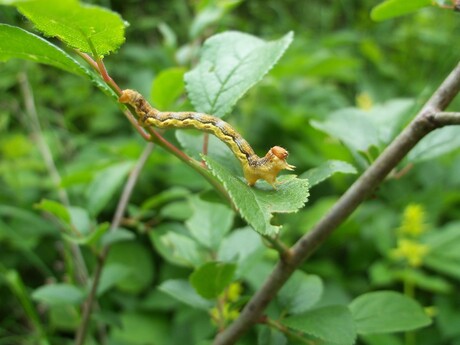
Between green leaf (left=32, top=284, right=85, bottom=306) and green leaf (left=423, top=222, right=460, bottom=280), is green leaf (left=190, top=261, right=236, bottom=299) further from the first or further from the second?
green leaf (left=423, top=222, right=460, bottom=280)

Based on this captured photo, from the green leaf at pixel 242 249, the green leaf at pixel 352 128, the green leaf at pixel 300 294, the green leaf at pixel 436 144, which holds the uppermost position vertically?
the green leaf at pixel 352 128

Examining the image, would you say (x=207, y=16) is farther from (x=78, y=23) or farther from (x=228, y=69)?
(x=78, y=23)

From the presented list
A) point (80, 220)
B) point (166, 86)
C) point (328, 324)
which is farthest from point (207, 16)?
point (328, 324)

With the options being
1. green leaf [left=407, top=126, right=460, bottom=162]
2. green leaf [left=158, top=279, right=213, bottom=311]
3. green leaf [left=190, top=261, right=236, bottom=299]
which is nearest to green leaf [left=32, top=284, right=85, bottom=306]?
green leaf [left=158, top=279, right=213, bottom=311]

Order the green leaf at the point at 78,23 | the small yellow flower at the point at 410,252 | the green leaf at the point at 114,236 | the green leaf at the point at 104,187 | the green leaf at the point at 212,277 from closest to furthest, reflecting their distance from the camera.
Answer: the green leaf at the point at 78,23 < the green leaf at the point at 212,277 < the green leaf at the point at 114,236 < the green leaf at the point at 104,187 < the small yellow flower at the point at 410,252

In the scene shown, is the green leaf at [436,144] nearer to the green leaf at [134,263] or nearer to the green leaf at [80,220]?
the green leaf at [80,220]

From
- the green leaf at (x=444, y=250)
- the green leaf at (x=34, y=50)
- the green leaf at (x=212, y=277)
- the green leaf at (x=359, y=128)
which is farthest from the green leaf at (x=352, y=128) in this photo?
the green leaf at (x=444, y=250)

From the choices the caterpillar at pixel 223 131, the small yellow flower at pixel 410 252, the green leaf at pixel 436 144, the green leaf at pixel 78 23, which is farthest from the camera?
the small yellow flower at pixel 410 252
